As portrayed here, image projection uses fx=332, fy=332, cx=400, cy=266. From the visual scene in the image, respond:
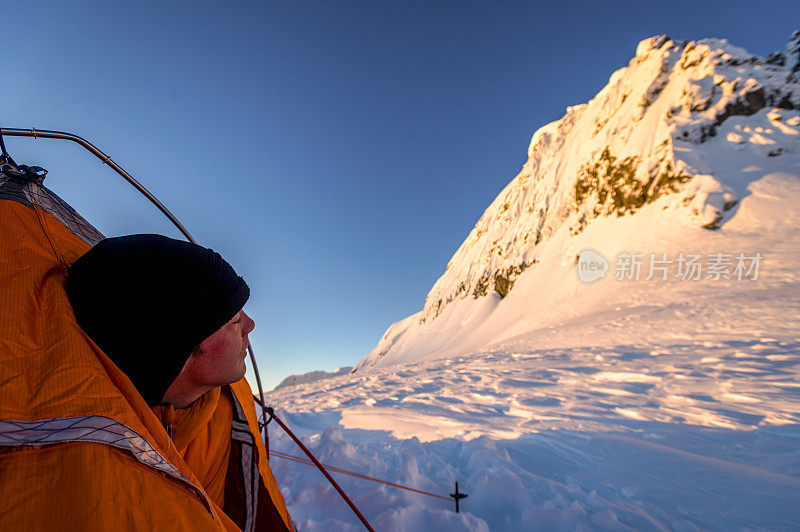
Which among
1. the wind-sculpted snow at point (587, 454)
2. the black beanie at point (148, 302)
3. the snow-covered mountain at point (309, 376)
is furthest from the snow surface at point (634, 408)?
the snow-covered mountain at point (309, 376)

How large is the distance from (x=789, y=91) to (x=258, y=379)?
27.4 m

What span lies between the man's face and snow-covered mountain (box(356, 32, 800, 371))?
15.2 meters

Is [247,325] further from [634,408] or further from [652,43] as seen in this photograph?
[652,43]

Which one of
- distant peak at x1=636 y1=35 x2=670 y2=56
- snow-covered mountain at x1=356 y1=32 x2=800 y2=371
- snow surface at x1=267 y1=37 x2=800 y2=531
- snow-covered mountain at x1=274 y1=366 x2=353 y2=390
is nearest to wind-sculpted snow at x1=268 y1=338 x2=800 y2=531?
snow surface at x1=267 y1=37 x2=800 y2=531

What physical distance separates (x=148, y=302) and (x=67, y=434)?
1.58ft

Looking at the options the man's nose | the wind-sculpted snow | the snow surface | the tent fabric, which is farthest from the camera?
the snow surface

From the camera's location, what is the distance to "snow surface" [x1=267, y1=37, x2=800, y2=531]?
2.12 m

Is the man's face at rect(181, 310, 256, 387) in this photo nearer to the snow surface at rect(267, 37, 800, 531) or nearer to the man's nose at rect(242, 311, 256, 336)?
the man's nose at rect(242, 311, 256, 336)

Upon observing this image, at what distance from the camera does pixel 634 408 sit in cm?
380

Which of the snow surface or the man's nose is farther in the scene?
the snow surface

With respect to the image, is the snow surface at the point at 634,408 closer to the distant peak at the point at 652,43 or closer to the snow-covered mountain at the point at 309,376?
the distant peak at the point at 652,43

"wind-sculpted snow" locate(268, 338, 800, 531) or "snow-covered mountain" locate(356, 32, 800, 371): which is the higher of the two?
"snow-covered mountain" locate(356, 32, 800, 371)

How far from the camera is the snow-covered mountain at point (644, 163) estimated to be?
51.1 feet

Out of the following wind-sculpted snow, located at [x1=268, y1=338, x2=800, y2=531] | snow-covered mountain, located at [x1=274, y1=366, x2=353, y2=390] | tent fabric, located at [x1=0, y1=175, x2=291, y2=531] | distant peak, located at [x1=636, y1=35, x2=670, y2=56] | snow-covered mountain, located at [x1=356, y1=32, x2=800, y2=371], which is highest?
distant peak, located at [x1=636, y1=35, x2=670, y2=56]
